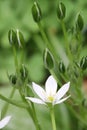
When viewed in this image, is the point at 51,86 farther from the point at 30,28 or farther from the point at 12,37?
the point at 30,28

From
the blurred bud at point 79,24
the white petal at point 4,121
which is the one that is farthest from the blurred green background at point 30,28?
the white petal at point 4,121

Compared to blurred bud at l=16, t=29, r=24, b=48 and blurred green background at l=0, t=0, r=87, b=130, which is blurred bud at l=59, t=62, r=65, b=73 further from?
blurred green background at l=0, t=0, r=87, b=130

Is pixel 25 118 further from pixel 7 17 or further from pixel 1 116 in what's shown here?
pixel 7 17

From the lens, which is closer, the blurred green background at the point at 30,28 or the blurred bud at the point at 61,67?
the blurred bud at the point at 61,67

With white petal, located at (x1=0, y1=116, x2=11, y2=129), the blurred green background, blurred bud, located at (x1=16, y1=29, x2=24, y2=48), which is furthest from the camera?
the blurred green background

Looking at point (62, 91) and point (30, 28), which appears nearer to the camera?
point (62, 91)

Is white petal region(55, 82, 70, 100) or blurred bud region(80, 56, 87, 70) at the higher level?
blurred bud region(80, 56, 87, 70)

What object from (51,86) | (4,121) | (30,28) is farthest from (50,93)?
(30,28)

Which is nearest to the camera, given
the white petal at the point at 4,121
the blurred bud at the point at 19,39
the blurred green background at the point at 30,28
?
the white petal at the point at 4,121

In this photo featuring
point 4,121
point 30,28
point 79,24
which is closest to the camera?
point 4,121

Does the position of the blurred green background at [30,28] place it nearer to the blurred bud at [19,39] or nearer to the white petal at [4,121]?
the blurred bud at [19,39]

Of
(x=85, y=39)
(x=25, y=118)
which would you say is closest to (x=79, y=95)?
(x=25, y=118)

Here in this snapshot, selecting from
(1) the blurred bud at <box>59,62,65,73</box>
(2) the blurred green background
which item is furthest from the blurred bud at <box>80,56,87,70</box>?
(2) the blurred green background
